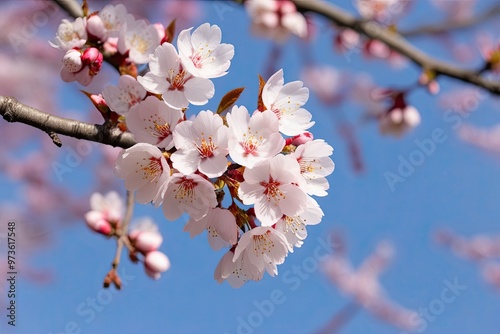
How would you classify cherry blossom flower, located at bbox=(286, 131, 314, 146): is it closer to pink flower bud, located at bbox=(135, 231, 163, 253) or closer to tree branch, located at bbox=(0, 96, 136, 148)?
tree branch, located at bbox=(0, 96, 136, 148)

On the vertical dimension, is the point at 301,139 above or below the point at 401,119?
above

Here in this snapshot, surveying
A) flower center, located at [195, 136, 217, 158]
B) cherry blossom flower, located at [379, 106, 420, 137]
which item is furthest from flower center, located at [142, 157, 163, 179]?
cherry blossom flower, located at [379, 106, 420, 137]

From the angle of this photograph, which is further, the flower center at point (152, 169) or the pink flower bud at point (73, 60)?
the pink flower bud at point (73, 60)

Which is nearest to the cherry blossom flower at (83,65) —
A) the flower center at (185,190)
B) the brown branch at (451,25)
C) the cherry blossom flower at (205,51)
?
the cherry blossom flower at (205,51)

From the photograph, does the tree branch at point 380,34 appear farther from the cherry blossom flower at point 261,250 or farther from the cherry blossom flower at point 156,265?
the cherry blossom flower at point 261,250

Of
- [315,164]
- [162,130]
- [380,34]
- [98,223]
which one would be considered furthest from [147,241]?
[380,34]

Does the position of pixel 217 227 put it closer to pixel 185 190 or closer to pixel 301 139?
pixel 185 190

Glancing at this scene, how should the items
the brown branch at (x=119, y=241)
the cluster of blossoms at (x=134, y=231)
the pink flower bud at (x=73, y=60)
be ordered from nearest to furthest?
the pink flower bud at (x=73, y=60) → the brown branch at (x=119, y=241) → the cluster of blossoms at (x=134, y=231)
